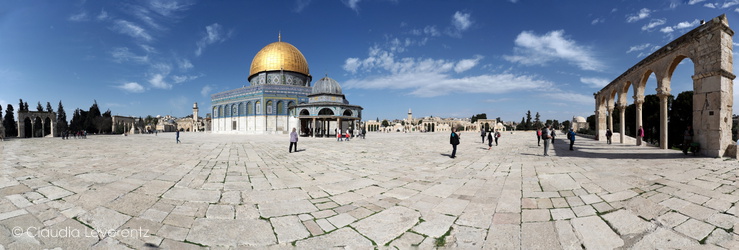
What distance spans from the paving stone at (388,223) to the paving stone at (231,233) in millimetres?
956

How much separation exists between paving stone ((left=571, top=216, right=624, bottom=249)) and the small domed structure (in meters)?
29.3

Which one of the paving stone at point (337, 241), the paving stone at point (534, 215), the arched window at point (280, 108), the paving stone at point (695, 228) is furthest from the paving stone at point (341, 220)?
the arched window at point (280, 108)

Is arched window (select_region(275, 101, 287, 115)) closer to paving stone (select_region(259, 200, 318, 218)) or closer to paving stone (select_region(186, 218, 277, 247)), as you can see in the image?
paving stone (select_region(259, 200, 318, 218))

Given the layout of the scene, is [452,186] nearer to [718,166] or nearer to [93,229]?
[93,229]

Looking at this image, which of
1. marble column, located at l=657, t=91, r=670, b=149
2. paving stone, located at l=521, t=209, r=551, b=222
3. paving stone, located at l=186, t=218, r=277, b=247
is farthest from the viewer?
marble column, located at l=657, t=91, r=670, b=149

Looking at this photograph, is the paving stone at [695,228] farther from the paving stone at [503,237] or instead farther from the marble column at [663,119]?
the marble column at [663,119]

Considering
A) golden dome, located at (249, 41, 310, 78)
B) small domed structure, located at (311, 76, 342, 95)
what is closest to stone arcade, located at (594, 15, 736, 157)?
small domed structure, located at (311, 76, 342, 95)

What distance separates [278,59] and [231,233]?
3875 centimetres

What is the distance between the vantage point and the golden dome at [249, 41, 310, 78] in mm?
38250

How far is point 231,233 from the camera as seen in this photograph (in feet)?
9.29

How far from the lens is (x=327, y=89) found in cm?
3134

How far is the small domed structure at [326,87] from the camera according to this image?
31344mm

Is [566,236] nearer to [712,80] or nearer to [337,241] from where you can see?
[337,241]

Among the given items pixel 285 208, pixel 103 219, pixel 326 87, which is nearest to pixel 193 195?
pixel 103 219
